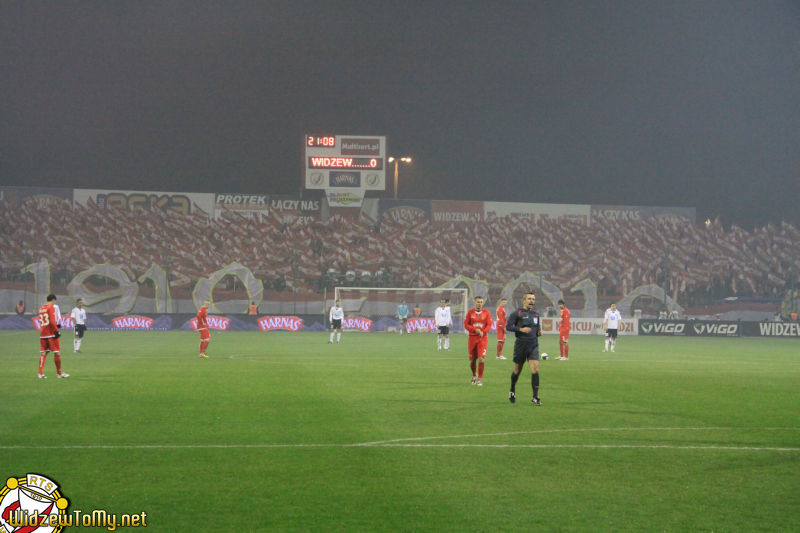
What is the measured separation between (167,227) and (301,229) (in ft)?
38.4

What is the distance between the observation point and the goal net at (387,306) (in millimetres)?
54906

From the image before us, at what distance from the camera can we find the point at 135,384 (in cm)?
1878

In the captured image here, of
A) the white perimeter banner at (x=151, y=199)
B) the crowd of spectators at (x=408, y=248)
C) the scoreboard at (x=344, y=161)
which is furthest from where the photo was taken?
the white perimeter banner at (x=151, y=199)

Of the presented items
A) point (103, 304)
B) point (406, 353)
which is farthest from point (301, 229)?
point (406, 353)

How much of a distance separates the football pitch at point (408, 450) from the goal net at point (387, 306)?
3292 centimetres

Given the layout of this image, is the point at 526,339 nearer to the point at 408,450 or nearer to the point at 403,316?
the point at 408,450

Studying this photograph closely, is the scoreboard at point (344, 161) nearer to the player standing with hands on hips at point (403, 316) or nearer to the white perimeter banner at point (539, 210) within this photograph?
the white perimeter banner at point (539, 210)

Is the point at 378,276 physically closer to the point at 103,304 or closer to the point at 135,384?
the point at 103,304

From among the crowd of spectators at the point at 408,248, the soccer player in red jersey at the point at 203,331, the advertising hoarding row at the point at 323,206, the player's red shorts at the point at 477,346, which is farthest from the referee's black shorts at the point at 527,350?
the advertising hoarding row at the point at 323,206

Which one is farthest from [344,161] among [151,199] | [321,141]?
[151,199]

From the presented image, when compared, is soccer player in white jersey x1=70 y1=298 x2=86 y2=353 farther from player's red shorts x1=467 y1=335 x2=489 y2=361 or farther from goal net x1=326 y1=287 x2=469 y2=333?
goal net x1=326 y1=287 x2=469 y2=333

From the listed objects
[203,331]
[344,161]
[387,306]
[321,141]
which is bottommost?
[203,331]

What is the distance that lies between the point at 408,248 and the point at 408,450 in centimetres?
6004

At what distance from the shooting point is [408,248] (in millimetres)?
70688
